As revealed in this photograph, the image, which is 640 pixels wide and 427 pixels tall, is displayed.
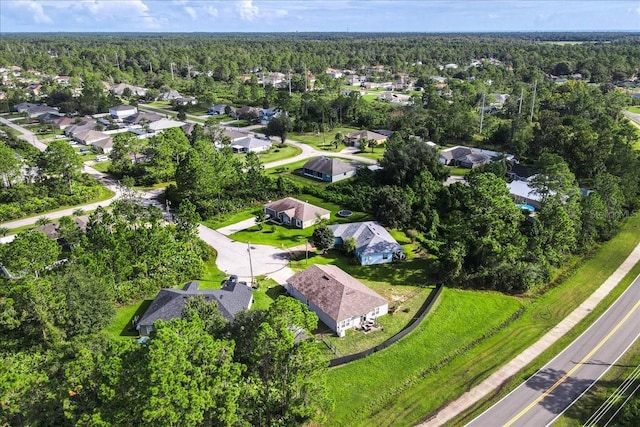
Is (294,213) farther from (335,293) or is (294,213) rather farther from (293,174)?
(293,174)

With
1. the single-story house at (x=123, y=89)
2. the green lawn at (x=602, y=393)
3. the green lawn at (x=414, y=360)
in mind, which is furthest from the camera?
the single-story house at (x=123, y=89)

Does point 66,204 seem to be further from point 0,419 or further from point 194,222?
point 0,419

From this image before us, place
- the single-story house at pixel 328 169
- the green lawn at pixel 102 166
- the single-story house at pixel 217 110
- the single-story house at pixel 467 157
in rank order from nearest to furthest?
1. the single-story house at pixel 328 169
2. the green lawn at pixel 102 166
3. the single-story house at pixel 467 157
4. the single-story house at pixel 217 110

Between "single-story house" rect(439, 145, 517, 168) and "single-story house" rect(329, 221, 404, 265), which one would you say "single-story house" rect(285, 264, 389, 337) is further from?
"single-story house" rect(439, 145, 517, 168)

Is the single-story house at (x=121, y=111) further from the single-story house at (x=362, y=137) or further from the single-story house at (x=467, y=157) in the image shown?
the single-story house at (x=467, y=157)

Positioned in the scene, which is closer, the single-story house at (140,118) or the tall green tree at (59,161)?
the tall green tree at (59,161)

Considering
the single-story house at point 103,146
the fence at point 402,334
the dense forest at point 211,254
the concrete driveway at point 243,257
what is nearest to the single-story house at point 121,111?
the single-story house at point 103,146

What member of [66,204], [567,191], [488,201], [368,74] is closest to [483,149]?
[567,191]
